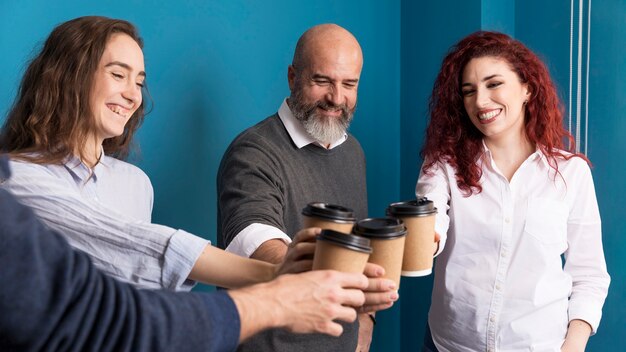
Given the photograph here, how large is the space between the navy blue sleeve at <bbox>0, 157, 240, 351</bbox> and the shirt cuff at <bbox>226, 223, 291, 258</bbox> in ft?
1.89

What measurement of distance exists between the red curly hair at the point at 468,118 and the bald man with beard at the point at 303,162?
285 millimetres

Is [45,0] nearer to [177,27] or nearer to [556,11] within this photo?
[177,27]

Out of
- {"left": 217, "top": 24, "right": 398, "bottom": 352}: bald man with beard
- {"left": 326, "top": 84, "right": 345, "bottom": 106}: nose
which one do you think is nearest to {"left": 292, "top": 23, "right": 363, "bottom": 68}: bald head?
{"left": 217, "top": 24, "right": 398, "bottom": 352}: bald man with beard

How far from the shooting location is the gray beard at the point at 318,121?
75.5 inches

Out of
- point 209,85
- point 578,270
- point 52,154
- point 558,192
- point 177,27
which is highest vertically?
point 177,27

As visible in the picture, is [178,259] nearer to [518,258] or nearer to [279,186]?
[279,186]

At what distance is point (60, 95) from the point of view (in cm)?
154

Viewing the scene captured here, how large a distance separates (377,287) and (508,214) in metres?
0.90

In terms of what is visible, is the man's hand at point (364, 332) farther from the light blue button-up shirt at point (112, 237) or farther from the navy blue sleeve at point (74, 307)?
the navy blue sleeve at point (74, 307)

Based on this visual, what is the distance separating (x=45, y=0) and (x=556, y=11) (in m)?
1.81

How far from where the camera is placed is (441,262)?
6.36ft

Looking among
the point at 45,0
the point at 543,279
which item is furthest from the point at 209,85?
the point at 543,279

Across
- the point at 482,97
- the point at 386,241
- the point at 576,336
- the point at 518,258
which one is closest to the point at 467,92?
the point at 482,97

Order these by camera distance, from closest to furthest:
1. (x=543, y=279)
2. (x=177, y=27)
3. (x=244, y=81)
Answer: (x=543, y=279) → (x=177, y=27) → (x=244, y=81)
